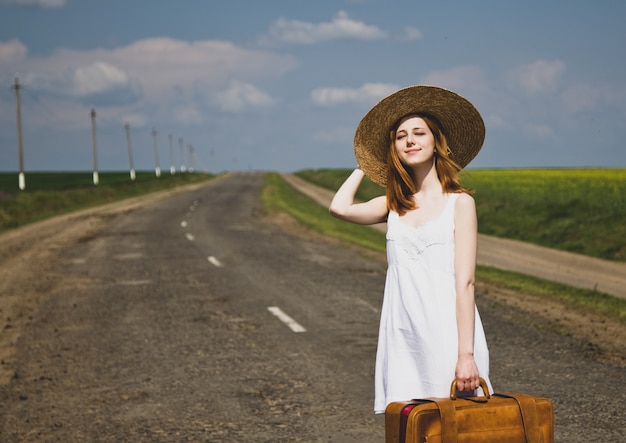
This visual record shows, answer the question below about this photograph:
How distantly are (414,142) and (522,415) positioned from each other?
125 cm

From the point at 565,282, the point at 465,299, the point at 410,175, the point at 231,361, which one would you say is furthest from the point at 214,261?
the point at 465,299

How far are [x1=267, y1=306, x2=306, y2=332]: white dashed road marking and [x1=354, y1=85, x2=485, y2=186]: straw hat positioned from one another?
5.88m

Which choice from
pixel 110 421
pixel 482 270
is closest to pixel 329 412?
pixel 110 421

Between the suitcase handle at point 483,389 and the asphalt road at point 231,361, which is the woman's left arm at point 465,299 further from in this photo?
the asphalt road at point 231,361

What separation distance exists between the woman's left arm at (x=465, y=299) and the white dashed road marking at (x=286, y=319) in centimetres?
638

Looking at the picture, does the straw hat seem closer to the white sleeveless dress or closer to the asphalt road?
the white sleeveless dress

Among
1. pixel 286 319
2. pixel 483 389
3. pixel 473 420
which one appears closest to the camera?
pixel 473 420

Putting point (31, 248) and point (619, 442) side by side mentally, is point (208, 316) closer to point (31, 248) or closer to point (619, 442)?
point (619, 442)

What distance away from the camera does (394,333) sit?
10.9 feet

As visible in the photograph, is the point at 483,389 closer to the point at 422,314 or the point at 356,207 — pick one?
the point at 422,314

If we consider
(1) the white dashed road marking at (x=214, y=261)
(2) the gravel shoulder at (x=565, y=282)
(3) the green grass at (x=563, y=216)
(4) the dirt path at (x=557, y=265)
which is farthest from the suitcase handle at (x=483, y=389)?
(3) the green grass at (x=563, y=216)

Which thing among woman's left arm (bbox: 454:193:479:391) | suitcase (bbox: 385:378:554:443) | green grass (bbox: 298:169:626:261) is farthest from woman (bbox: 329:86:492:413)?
green grass (bbox: 298:169:626:261)

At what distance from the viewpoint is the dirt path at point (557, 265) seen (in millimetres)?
15336

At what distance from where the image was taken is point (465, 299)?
10.2 ft
